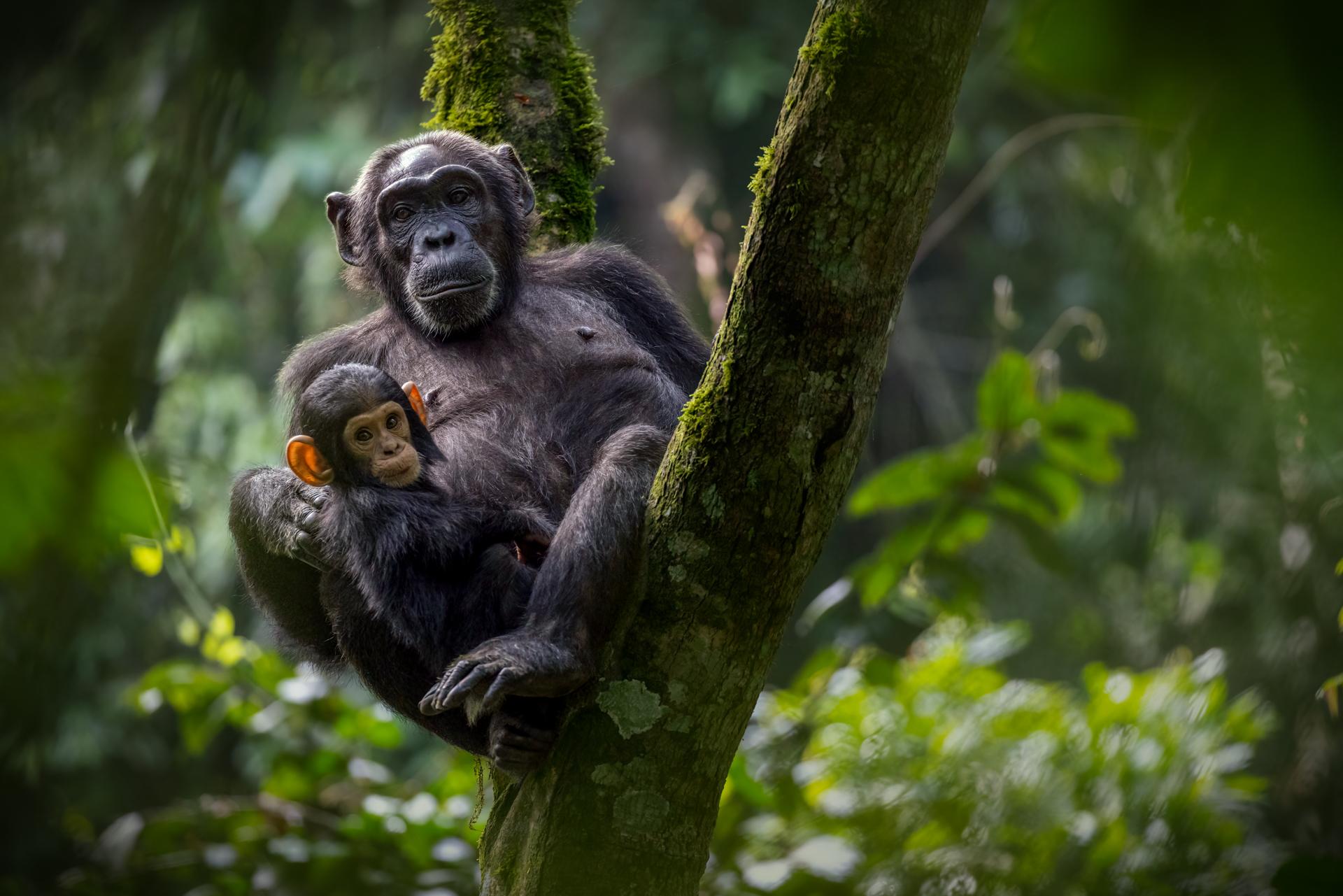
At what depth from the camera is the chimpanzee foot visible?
267cm

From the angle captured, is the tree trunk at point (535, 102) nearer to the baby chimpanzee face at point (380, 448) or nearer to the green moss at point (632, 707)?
the baby chimpanzee face at point (380, 448)

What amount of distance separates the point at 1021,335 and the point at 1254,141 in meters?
13.2

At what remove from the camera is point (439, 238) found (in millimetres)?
3801

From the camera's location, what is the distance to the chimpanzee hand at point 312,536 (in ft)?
10.7

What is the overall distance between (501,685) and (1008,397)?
2.99m

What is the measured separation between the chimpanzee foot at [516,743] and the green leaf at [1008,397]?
111 inches

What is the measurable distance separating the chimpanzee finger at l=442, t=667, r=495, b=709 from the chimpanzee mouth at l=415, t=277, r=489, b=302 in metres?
1.45

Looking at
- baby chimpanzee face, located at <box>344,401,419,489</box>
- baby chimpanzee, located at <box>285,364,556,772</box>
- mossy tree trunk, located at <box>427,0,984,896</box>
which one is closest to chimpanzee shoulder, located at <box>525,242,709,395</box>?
baby chimpanzee, located at <box>285,364,556,772</box>

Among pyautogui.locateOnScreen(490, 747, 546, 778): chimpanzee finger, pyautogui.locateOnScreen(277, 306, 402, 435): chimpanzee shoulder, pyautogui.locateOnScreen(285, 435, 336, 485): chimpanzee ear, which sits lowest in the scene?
pyautogui.locateOnScreen(490, 747, 546, 778): chimpanzee finger

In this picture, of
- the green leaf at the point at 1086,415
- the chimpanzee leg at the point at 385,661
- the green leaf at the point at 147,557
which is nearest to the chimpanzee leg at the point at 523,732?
the chimpanzee leg at the point at 385,661

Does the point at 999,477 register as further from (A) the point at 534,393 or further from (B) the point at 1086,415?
(A) the point at 534,393

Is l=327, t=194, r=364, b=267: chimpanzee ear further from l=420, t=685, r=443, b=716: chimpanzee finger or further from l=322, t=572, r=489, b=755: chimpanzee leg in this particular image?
l=420, t=685, r=443, b=716: chimpanzee finger

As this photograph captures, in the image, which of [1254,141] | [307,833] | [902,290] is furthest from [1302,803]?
[1254,141]

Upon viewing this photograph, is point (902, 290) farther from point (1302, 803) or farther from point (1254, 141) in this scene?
point (1302, 803)
